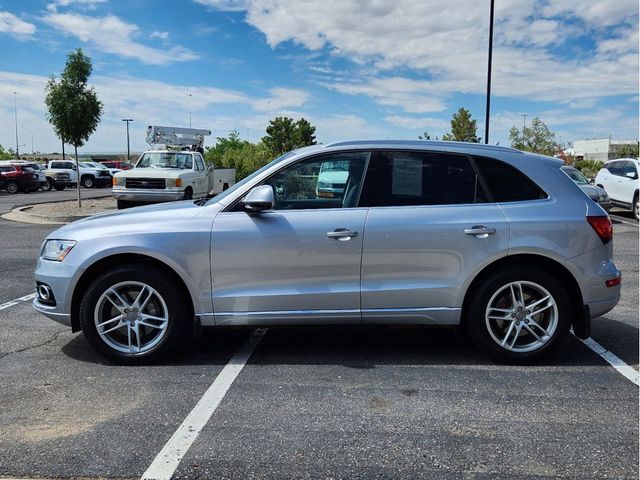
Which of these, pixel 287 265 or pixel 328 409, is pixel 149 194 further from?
pixel 328 409

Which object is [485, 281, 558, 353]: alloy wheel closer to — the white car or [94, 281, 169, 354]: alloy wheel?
[94, 281, 169, 354]: alloy wheel

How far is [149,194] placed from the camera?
54.1 feet

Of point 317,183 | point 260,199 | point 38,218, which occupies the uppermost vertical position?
point 317,183

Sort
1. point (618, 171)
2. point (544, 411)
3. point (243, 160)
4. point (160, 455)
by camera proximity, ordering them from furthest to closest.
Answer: point (243, 160) < point (618, 171) < point (544, 411) < point (160, 455)

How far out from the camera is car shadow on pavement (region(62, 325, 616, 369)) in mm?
4625

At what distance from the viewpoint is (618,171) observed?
17469 millimetres

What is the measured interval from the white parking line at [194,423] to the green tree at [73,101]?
15.4m

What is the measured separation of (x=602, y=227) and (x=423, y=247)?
1421 mm

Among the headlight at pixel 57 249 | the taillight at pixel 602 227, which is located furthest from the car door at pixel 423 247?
the headlight at pixel 57 249

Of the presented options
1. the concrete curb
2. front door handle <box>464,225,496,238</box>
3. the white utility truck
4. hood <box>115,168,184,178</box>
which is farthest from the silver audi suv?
the concrete curb

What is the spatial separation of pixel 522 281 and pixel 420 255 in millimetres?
807

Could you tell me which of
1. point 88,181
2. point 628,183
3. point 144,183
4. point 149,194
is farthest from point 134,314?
point 88,181

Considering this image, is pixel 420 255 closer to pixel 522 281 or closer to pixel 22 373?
pixel 522 281

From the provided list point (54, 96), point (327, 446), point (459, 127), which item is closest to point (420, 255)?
point (327, 446)
